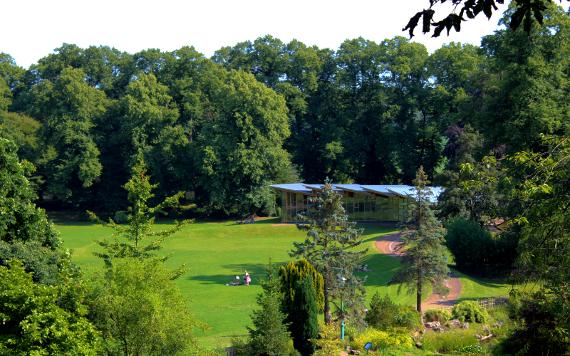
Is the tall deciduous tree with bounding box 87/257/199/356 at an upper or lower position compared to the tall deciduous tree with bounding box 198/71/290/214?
lower

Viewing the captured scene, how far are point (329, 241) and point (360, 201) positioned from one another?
33.2m

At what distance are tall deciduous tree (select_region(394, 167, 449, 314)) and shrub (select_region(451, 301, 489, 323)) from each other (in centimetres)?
164

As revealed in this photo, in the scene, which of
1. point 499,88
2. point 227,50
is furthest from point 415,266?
point 227,50

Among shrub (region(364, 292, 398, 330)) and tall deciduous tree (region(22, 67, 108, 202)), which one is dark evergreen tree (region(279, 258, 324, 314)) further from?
tall deciduous tree (region(22, 67, 108, 202))

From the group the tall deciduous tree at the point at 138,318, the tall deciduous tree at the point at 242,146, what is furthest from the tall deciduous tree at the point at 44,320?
the tall deciduous tree at the point at 242,146

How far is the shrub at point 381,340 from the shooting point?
784 inches

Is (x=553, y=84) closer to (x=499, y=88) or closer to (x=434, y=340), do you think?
(x=499, y=88)

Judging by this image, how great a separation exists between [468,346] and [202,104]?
1985 inches

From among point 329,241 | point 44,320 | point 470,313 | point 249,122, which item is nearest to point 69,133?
point 249,122

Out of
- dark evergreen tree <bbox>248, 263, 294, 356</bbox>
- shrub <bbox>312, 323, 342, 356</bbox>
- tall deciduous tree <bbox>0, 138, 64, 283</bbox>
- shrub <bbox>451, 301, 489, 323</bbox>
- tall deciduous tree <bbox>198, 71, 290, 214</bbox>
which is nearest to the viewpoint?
dark evergreen tree <bbox>248, 263, 294, 356</bbox>

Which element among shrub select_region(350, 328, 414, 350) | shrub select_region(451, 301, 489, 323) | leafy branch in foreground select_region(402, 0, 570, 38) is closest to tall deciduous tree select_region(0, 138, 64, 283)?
shrub select_region(350, 328, 414, 350)

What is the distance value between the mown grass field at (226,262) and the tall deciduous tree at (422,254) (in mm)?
2859

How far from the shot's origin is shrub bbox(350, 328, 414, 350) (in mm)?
19922

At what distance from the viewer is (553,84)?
33969 mm
